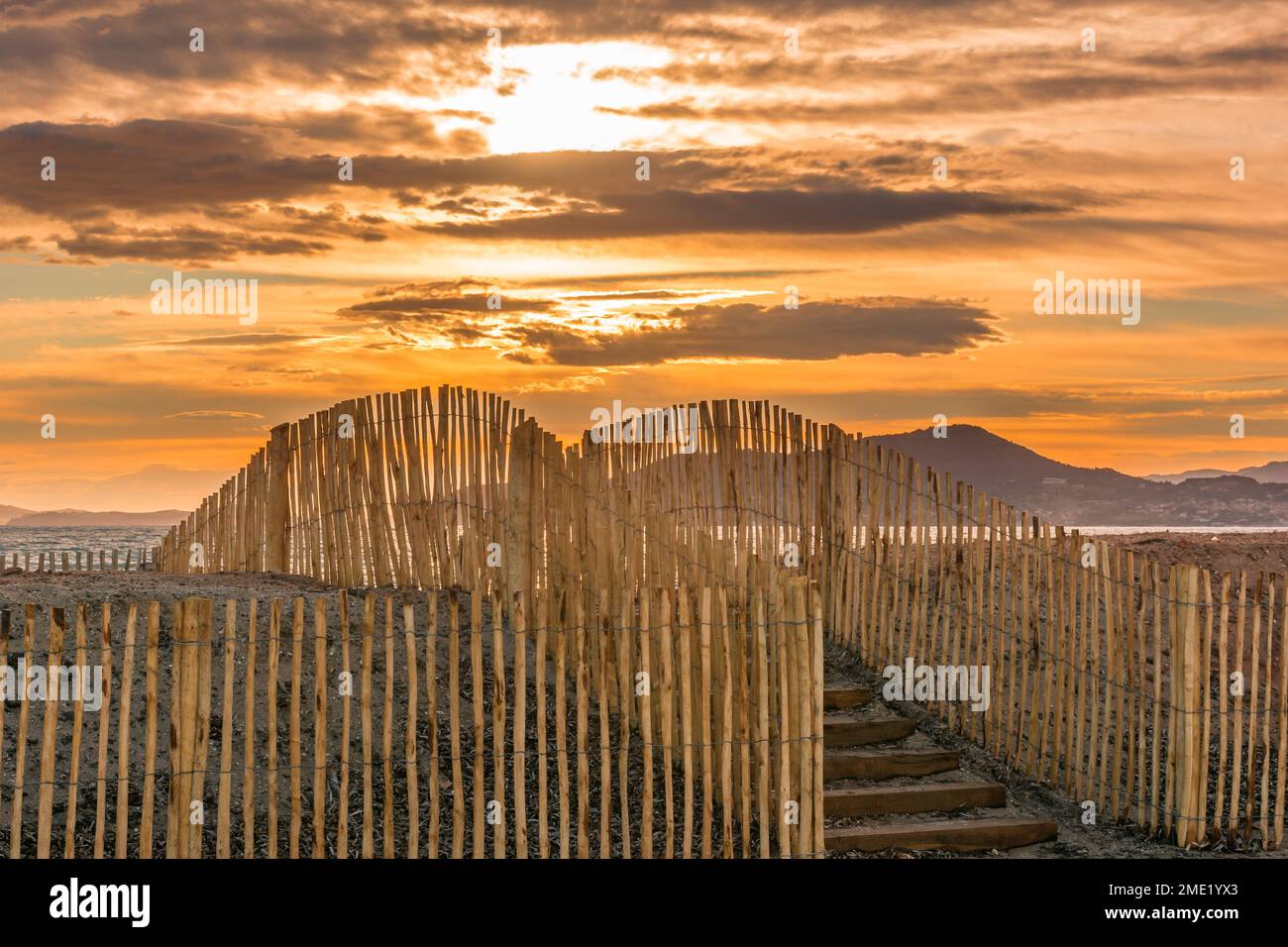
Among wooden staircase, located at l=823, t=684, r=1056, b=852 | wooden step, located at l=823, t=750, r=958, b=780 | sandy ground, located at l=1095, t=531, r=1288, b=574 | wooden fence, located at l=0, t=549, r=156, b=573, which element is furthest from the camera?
wooden fence, located at l=0, t=549, r=156, b=573

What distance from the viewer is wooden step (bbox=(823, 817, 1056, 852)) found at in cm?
871

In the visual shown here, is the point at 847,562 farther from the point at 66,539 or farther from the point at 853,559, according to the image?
the point at 66,539

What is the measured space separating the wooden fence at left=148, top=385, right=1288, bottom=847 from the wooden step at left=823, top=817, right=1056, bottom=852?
0.93 m

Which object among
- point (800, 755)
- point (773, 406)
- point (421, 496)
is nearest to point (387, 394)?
point (421, 496)

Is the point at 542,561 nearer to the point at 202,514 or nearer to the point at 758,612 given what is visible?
the point at 758,612

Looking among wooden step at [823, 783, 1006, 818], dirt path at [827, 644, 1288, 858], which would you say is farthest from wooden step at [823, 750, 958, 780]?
dirt path at [827, 644, 1288, 858]

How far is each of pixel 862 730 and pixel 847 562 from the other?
1.85m

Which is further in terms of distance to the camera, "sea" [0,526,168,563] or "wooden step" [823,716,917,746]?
"sea" [0,526,168,563]

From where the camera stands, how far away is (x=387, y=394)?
1204 cm

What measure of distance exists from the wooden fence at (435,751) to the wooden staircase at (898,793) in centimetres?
118

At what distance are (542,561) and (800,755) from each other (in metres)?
3.51

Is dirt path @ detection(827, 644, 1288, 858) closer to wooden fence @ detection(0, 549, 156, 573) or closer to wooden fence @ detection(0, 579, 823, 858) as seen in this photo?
wooden fence @ detection(0, 579, 823, 858)

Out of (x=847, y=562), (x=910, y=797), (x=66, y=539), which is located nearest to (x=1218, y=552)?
(x=847, y=562)

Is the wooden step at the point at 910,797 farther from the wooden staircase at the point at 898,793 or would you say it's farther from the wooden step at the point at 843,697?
the wooden step at the point at 843,697
